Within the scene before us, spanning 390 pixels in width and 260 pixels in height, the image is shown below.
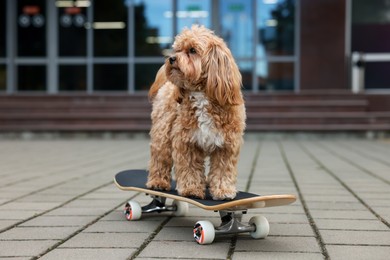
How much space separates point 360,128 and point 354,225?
10408mm

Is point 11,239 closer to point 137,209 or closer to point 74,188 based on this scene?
point 137,209

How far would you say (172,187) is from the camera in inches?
183

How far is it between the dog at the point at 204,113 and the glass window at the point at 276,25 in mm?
14862

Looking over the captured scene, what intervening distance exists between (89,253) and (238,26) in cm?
1592

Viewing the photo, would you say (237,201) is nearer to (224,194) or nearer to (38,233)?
(224,194)

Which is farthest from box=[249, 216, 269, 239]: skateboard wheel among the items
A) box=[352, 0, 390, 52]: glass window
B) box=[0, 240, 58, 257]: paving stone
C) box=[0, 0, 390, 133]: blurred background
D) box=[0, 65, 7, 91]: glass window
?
box=[0, 65, 7, 91]: glass window

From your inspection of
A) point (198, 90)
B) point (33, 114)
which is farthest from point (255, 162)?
point (33, 114)

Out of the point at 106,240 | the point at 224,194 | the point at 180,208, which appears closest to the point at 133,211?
the point at 180,208

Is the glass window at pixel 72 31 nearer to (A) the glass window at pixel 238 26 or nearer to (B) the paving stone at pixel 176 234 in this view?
(A) the glass window at pixel 238 26

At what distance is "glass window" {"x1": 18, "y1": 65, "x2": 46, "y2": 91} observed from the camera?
19422mm

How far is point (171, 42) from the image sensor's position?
18078mm

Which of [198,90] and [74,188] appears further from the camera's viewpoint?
[74,188]

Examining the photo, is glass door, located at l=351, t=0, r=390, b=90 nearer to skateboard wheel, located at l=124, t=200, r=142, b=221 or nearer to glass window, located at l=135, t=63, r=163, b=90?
glass window, located at l=135, t=63, r=163, b=90

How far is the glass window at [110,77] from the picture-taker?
19.3m
